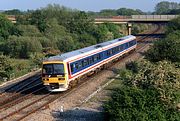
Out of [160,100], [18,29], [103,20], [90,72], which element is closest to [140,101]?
[160,100]

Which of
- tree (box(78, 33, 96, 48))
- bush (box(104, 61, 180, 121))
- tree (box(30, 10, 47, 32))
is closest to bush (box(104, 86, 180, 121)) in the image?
bush (box(104, 61, 180, 121))

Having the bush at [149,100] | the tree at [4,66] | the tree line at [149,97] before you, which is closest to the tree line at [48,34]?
the tree at [4,66]

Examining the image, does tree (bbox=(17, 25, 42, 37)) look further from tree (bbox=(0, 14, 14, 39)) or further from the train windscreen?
the train windscreen

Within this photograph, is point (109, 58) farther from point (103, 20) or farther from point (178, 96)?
point (103, 20)

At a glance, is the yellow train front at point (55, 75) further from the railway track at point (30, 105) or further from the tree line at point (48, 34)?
the tree line at point (48, 34)

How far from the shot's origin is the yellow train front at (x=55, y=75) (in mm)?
25766

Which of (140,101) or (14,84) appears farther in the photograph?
(14,84)

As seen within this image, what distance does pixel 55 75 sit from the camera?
25.8m

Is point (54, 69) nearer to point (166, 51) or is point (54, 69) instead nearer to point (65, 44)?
point (166, 51)

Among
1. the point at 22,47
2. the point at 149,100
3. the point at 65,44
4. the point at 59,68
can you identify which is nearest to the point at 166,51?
the point at 59,68

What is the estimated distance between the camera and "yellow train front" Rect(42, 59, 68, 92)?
25766 millimetres

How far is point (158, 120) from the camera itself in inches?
674

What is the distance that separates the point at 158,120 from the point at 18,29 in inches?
2039

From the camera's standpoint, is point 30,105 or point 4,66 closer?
point 30,105
